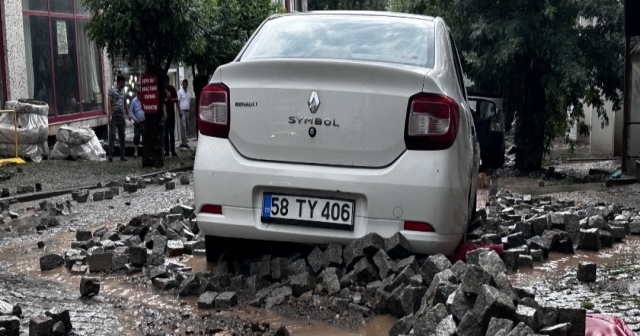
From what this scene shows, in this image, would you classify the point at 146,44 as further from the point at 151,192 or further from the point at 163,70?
the point at 151,192

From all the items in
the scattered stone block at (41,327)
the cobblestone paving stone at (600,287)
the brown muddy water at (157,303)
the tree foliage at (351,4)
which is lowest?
the cobblestone paving stone at (600,287)

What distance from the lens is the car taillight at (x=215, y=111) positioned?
554 cm

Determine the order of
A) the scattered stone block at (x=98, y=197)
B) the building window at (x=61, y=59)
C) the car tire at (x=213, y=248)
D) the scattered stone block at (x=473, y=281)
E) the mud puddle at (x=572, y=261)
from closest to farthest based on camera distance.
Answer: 1. the scattered stone block at (x=473, y=281)
2. the car tire at (x=213, y=248)
3. the mud puddle at (x=572, y=261)
4. the scattered stone block at (x=98, y=197)
5. the building window at (x=61, y=59)

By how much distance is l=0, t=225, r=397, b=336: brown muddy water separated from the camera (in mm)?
4824

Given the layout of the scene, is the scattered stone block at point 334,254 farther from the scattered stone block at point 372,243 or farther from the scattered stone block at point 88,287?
the scattered stone block at point 88,287

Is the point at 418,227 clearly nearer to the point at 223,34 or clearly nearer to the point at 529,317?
the point at 529,317

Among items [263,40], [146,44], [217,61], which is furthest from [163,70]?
[263,40]

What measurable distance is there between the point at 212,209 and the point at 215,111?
1.95ft

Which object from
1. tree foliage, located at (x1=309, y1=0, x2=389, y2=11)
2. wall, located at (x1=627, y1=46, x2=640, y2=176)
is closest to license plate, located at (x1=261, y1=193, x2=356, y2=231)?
wall, located at (x1=627, y1=46, x2=640, y2=176)

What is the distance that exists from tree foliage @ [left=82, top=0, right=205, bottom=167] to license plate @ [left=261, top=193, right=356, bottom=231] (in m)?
10.9

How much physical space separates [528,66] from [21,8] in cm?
1087

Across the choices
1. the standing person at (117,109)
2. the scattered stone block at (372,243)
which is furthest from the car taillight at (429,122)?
the standing person at (117,109)

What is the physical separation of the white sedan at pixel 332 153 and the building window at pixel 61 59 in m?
14.7

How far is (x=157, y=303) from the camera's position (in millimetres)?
5426
